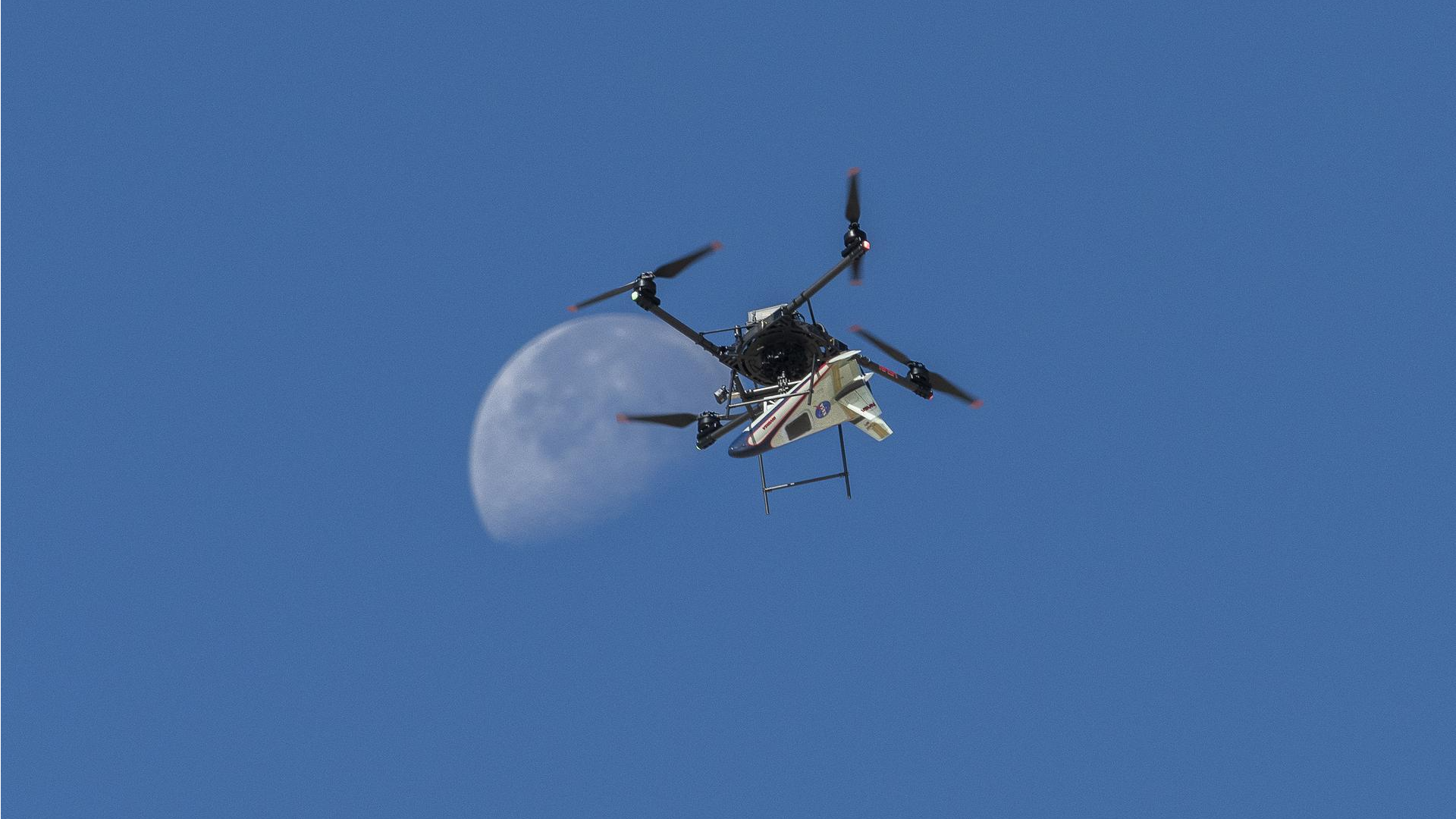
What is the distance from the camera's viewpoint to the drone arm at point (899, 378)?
5778 centimetres

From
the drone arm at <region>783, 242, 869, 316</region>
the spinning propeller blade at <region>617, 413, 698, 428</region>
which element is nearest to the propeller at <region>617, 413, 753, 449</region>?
the spinning propeller blade at <region>617, 413, 698, 428</region>

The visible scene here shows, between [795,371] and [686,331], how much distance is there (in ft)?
15.2

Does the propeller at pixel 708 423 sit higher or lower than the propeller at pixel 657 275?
lower

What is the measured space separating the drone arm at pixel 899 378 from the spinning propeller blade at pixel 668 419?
693 cm

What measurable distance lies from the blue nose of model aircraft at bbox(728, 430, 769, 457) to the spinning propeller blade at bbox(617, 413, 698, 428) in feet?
6.07

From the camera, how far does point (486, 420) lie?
219 feet

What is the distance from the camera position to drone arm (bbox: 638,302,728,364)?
5697 cm

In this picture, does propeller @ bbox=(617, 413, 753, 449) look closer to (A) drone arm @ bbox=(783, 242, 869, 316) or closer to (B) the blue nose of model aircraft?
(B) the blue nose of model aircraft

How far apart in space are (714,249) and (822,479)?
33.7 feet

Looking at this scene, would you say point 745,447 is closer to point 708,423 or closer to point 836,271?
point 708,423

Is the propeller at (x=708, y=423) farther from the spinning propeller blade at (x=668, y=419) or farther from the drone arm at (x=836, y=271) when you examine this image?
the drone arm at (x=836, y=271)

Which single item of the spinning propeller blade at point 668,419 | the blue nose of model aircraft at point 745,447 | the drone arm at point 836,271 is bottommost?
the blue nose of model aircraft at point 745,447

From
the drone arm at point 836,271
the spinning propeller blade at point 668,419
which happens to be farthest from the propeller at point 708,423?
the drone arm at point 836,271

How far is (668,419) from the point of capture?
2286 inches
